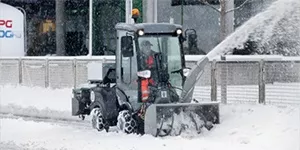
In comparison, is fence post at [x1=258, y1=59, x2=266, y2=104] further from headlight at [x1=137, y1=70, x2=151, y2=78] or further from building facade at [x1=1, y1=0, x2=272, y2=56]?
building facade at [x1=1, y1=0, x2=272, y2=56]

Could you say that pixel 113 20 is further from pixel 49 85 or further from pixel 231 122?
pixel 231 122

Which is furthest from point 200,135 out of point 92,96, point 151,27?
point 92,96

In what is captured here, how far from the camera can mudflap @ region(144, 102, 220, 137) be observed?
12.8m

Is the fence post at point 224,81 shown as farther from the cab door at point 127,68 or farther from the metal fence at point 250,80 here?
the cab door at point 127,68

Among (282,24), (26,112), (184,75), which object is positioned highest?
(282,24)

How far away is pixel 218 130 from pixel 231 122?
0.62 meters

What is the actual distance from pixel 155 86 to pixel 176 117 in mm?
767

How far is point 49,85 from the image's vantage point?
24.0 m

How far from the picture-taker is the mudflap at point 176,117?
42.0 ft

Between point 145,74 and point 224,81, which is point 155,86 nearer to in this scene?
point 145,74

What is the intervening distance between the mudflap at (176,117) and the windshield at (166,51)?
664 millimetres

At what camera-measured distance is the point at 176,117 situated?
516 inches

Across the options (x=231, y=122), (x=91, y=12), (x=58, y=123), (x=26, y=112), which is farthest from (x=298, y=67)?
(x=91, y=12)

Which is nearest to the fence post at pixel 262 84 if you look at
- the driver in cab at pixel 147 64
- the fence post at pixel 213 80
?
the fence post at pixel 213 80
